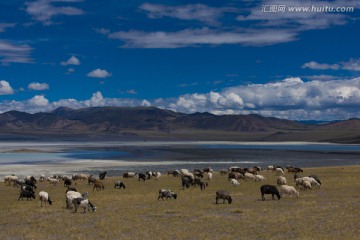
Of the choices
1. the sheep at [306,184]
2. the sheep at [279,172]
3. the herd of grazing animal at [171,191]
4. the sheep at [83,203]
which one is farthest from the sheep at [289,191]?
the sheep at [279,172]

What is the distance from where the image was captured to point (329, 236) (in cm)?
1552

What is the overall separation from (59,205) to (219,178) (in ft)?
66.5

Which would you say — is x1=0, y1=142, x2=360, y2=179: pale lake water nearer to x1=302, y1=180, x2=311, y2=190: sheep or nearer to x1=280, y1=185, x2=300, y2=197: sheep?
x1=302, y1=180, x2=311, y2=190: sheep

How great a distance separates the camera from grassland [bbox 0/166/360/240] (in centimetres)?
1658

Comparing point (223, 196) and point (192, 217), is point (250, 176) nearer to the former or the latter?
point (223, 196)

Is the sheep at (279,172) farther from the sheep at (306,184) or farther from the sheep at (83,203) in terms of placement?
the sheep at (83,203)

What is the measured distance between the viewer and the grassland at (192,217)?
16578mm

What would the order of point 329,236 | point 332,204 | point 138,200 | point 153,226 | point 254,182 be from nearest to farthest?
point 329,236, point 153,226, point 332,204, point 138,200, point 254,182

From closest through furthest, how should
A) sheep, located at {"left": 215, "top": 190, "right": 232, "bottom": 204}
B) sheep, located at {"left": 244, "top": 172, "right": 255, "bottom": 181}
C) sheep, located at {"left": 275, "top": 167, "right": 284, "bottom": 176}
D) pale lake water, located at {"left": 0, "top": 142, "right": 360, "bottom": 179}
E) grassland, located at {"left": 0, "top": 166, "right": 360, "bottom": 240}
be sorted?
grassland, located at {"left": 0, "top": 166, "right": 360, "bottom": 240}, sheep, located at {"left": 215, "top": 190, "right": 232, "bottom": 204}, sheep, located at {"left": 244, "top": 172, "right": 255, "bottom": 181}, sheep, located at {"left": 275, "top": 167, "right": 284, "bottom": 176}, pale lake water, located at {"left": 0, "top": 142, "right": 360, "bottom": 179}

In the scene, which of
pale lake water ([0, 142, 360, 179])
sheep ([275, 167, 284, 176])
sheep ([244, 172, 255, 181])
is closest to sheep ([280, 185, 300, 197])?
sheep ([244, 172, 255, 181])

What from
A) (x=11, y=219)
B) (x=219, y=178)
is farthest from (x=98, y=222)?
(x=219, y=178)

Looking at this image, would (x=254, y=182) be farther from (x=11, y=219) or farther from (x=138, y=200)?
(x=11, y=219)

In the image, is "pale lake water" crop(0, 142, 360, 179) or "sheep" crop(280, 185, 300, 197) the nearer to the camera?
"sheep" crop(280, 185, 300, 197)

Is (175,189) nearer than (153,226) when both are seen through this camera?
No
